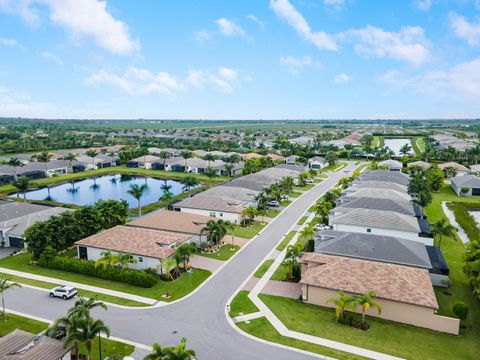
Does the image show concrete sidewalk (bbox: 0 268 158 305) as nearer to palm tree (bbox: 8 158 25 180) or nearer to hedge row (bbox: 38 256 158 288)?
hedge row (bbox: 38 256 158 288)

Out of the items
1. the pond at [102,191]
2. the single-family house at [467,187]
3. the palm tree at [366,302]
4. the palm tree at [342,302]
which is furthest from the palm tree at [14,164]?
the single-family house at [467,187]

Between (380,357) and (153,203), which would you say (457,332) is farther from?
(153,203)

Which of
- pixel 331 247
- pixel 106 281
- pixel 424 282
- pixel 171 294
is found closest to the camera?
pixel 424 282

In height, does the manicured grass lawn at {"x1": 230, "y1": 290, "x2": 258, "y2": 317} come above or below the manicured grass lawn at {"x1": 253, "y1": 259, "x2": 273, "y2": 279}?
above

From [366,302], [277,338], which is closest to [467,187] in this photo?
[366,302]

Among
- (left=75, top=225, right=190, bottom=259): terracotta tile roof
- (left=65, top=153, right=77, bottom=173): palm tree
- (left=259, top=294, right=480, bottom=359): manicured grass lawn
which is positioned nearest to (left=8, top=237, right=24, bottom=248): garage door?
(left=75, top=225, right=190, bottom=259): terracotta tile roof

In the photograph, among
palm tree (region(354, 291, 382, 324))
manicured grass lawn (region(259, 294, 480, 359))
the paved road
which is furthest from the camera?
palm tree (region(354, 291, 382, 324))

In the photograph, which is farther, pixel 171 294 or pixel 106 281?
pixel 106 281

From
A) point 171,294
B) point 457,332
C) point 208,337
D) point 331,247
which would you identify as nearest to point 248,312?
point 208,337
